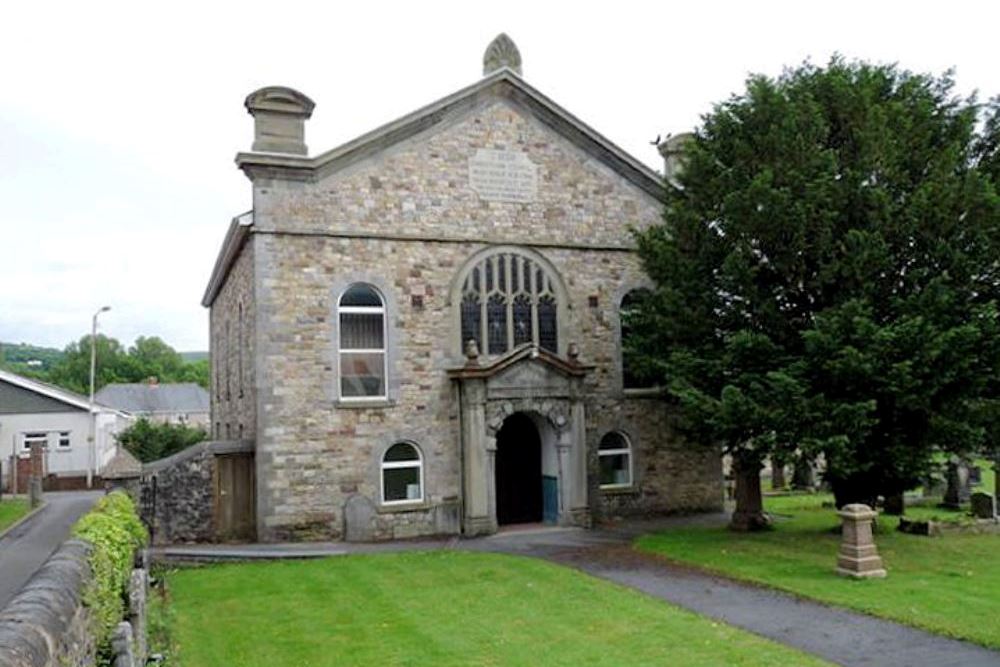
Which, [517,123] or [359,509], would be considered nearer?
[359,509]

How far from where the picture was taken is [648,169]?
22031 millimetres

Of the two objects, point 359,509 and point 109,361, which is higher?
point 109,361

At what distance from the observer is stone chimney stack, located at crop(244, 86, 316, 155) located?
18.6 meters

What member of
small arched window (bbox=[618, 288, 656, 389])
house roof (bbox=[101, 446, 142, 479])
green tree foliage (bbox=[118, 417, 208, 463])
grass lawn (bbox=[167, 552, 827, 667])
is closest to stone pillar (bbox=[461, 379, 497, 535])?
grass lawn (bbox=[167, 552, 827, 667])

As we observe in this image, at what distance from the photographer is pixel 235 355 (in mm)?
24000

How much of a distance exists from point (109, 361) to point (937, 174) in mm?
109608

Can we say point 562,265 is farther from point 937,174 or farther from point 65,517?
point 65,517

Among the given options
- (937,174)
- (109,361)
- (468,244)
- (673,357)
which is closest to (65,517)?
(468,244)

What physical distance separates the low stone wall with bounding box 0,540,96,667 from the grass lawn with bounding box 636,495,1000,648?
370 inches

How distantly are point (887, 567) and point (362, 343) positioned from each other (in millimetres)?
11661

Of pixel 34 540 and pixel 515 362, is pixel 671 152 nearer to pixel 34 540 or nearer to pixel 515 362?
pixel 515 362

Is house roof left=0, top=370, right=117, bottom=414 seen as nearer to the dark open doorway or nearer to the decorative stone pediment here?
the dark open doorway

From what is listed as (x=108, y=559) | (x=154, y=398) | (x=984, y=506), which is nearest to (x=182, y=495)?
(x=108, y=559)

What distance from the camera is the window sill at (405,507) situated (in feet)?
61.4
